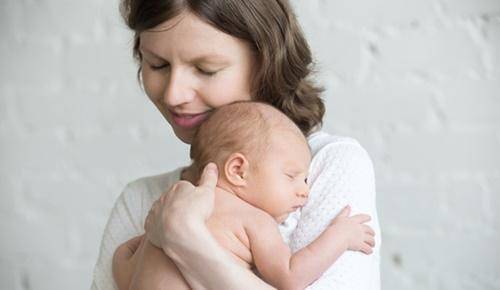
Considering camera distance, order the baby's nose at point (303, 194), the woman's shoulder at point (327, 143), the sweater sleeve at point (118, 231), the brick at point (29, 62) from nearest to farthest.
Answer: the baby's nose at point (303, 194), the woman's shoulder at point (327, 143), the sweater sleeve at point (118, 231), the brick at point (29, 62)

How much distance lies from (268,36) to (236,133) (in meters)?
0.26

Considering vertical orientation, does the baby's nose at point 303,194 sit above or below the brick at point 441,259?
above

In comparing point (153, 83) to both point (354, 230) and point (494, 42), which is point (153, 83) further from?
point (494, 42)

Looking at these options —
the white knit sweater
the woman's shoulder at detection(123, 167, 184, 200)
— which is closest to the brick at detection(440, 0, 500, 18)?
the white knit sweater

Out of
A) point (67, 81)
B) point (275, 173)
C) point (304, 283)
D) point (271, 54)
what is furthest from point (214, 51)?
point (67, 81)

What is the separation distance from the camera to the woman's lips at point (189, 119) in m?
1.32

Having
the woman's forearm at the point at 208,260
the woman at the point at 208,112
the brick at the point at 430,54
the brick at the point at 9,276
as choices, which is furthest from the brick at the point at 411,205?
the brick at the point at 9,276

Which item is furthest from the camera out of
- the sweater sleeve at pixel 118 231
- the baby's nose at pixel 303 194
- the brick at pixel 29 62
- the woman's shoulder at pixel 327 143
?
the brick at pixel 29 62

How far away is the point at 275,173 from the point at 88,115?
120 cm

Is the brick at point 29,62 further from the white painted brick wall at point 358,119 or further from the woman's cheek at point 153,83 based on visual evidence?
the woman's cheek at point 153,83

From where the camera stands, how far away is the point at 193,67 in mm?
1284

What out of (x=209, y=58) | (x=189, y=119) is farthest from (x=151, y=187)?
(x=209, y=58)

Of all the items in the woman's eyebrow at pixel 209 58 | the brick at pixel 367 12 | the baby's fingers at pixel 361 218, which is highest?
the woman's eyebrow at pixel 209 58

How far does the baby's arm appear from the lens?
106 cm
